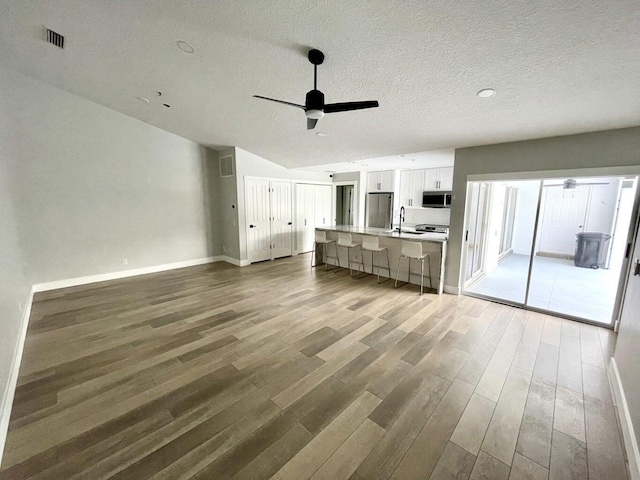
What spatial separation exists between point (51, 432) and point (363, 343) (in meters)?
2.59

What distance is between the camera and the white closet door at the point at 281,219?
6.83 meters

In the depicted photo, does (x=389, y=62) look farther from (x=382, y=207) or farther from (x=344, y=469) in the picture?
(x=382, y=207)

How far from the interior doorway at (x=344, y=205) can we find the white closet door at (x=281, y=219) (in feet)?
6.62

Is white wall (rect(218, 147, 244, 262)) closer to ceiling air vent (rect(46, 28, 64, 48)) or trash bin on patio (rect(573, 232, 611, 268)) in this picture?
ceiling air vent (rect(46, 28, 64, 48))

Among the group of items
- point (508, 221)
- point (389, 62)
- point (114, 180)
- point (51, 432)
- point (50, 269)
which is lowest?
point (51, 432)

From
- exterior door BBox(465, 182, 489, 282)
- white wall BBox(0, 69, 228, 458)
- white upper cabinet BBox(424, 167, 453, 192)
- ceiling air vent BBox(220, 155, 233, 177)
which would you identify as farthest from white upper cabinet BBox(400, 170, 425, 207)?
white wall BBox(0, 69, 228, 458)

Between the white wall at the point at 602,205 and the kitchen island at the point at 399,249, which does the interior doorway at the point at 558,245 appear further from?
the kitchen island at the point at 399,249

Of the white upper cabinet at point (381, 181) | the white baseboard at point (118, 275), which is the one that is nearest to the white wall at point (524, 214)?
the white upper cabinet at point (381, 181)

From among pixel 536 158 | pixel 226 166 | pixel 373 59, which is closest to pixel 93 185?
pixel 226 166

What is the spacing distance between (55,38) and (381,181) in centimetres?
686

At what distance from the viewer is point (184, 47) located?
8.97 ft

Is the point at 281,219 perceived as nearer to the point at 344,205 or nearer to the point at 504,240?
the point at 344,205

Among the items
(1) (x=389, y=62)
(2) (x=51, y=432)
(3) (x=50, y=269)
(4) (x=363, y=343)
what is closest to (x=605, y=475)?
(4) (x=363, y=343)

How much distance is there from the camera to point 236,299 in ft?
13.5
